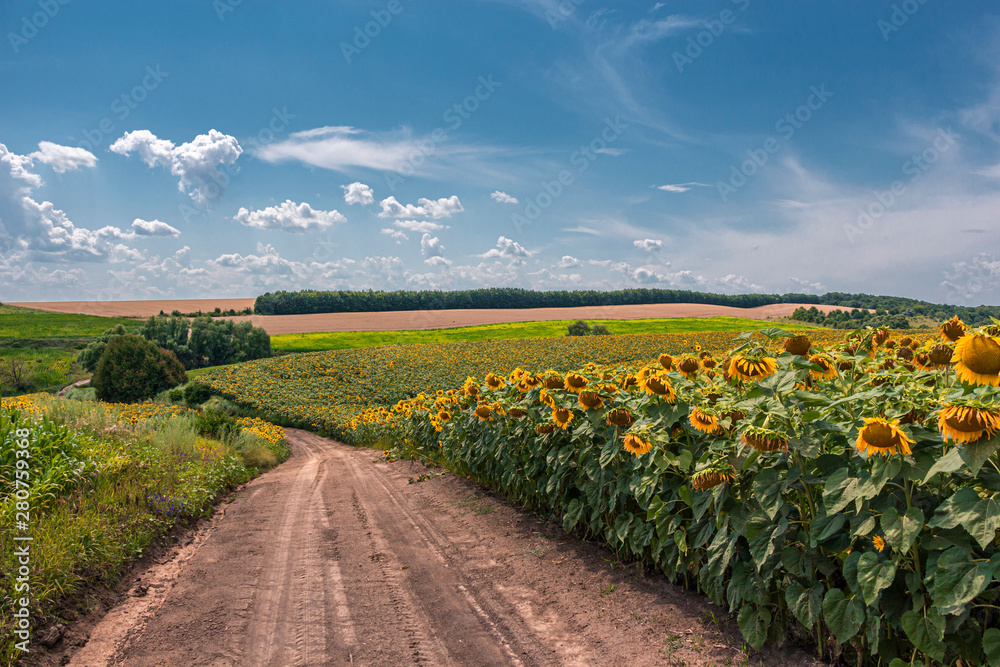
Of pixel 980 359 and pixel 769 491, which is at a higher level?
pixel 980 359

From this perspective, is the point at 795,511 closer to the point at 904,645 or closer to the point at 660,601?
the point at 904,645

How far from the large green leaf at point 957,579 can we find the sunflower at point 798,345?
1191mm

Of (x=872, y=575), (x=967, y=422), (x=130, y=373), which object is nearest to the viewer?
(x=967, y=422)

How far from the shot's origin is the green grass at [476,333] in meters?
58.1

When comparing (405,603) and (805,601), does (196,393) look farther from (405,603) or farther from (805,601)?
(805,601)

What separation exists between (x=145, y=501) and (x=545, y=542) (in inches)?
190

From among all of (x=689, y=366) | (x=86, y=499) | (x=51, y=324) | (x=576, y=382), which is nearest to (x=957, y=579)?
(x=689, y=366)

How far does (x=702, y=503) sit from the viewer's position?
11.0 feet

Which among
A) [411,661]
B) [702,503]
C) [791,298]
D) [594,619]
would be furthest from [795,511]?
[791,298]

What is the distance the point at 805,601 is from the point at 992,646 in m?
0.75

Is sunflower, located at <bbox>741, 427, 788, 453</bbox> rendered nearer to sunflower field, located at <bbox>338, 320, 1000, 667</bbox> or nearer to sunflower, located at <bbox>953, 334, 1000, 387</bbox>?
sunflower field, located at <bbox>338, 320, 1000, 667</bbox>

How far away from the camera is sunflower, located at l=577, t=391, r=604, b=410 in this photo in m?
4.52

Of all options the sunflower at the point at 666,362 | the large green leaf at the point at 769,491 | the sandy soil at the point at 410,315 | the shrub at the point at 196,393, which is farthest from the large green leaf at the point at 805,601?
the sandy soil at the point at 410,315

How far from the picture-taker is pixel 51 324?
204 feet
